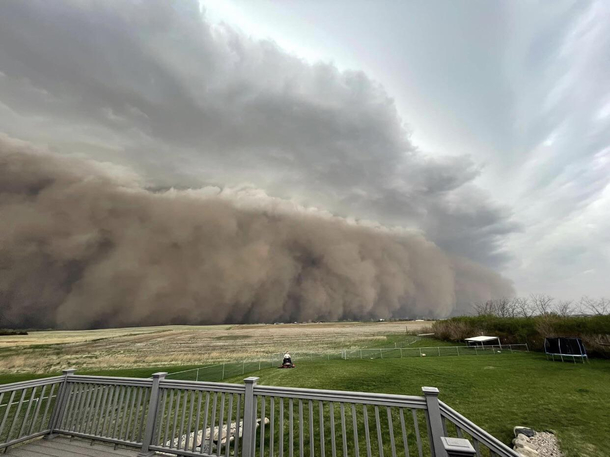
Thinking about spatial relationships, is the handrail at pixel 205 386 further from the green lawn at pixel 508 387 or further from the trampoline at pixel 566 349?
the trampoline at pixel 566 349

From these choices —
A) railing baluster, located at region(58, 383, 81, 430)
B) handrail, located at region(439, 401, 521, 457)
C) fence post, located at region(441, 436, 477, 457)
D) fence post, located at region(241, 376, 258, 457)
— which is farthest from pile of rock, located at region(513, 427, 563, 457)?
railing baluster, located at region(58, 383, 81, 430)

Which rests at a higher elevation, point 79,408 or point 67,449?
point 79,408

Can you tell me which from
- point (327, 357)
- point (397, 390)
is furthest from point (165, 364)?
point (397, 390)

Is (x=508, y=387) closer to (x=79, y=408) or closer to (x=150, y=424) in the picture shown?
(x=150, y=424)

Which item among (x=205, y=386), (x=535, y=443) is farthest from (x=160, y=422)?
(x=535, y=443)

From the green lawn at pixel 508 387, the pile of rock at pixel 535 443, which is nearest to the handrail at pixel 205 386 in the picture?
the pile of rock at pixel 535 443

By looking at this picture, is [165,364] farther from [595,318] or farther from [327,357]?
[595,318]

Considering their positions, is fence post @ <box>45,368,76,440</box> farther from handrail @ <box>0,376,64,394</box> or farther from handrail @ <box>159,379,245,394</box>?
handrail @ <box>159,379,245,394</box>
